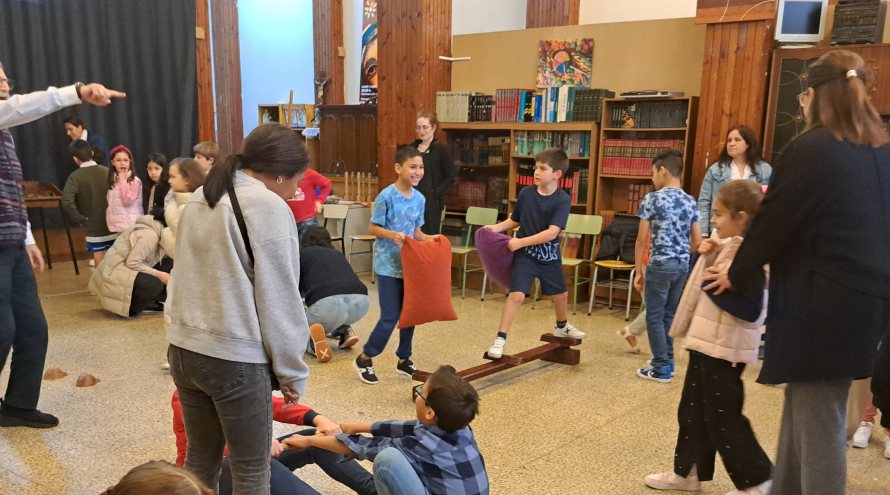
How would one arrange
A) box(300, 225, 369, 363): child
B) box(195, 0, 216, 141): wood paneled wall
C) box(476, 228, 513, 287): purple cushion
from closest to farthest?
box(476, 228, 513, 287): purple cushion < box(300, 225, 369, 363): child < box(195, 0, 216, 141): wood paneled wall

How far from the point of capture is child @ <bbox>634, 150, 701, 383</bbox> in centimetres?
423

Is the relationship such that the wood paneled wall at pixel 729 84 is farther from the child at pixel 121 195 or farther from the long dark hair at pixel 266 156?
the long dark hair at pixel 266 156

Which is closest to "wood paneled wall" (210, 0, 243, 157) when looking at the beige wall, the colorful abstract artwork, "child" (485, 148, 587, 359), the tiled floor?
the beige wall

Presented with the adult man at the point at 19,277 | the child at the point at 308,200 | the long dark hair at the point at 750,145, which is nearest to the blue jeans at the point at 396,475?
the adult man at the point at 19,277

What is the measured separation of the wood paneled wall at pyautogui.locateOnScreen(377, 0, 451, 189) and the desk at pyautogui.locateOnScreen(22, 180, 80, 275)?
328cm

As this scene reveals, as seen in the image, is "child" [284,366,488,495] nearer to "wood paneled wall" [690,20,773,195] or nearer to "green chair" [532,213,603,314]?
"green chair" [532,213,603,314]

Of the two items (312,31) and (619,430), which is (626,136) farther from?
(312,31)

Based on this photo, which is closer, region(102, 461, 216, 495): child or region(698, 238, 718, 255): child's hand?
region(102, 461, 216, 495): child

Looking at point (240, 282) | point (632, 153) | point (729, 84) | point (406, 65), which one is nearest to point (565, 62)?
point (632, 153)

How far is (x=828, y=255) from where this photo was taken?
6.56ft

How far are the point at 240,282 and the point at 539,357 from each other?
297cm

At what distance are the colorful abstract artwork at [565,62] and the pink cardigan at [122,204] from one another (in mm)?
4049

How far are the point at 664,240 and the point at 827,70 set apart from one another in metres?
2.26

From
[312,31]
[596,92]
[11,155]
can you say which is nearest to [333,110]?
[312,31]
